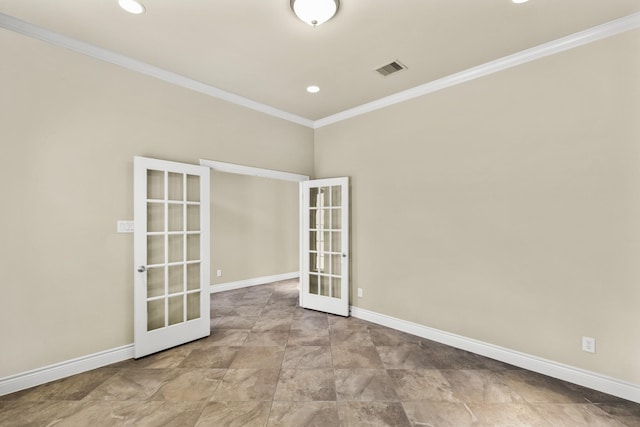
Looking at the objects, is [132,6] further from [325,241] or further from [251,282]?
[251,282]

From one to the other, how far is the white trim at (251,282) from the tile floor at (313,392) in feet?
8.04

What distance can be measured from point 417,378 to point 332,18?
3201 mm

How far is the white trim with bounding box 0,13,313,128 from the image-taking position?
2.38 metres

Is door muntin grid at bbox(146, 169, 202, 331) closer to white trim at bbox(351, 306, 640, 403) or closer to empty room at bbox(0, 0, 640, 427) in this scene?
empty room at bbox(0, 0, 640, 427)

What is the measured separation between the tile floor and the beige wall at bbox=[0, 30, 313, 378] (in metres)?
0.47

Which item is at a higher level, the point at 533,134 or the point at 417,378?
the point at 533,134

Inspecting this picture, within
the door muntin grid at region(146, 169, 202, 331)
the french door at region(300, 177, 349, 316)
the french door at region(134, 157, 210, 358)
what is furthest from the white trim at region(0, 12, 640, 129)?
the french door at region(300, 177, 349, 316)

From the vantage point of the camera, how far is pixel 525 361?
2.70 meters

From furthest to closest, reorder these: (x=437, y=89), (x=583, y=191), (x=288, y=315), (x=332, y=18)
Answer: (x=288, y=315)
(x=437, y=89)
(x=583, y=191)
(x=332, y=18)

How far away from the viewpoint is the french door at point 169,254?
9.48 ft

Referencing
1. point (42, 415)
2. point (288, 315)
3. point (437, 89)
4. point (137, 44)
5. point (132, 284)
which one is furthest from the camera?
point (288, 315)

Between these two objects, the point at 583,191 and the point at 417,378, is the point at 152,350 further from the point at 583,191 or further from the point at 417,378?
the point at 583,191

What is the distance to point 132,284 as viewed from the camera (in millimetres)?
2928

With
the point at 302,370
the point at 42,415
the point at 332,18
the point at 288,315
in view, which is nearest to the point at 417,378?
the point at 302,370
